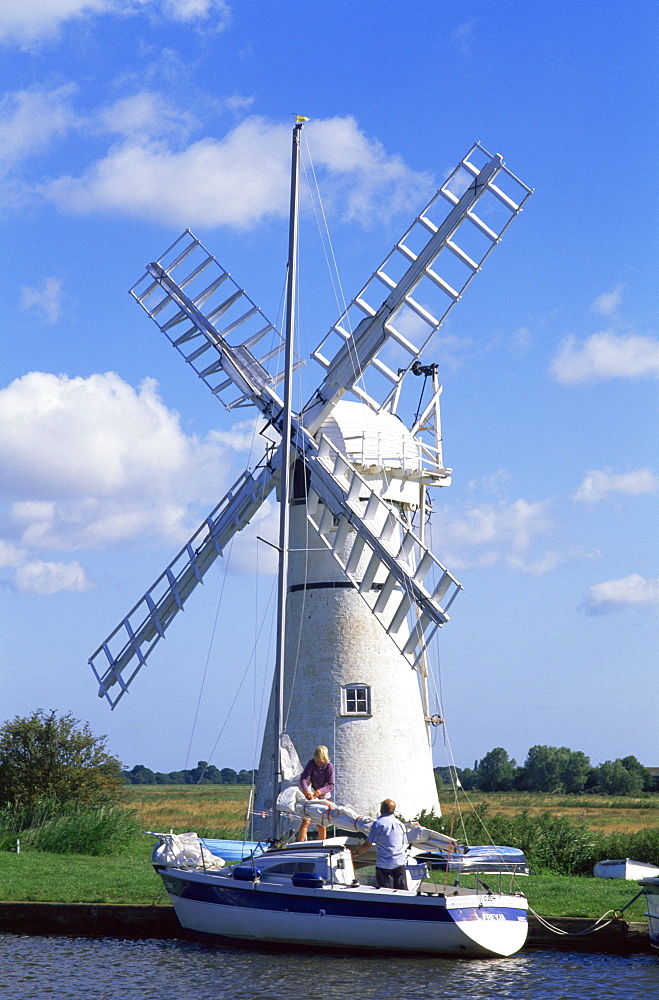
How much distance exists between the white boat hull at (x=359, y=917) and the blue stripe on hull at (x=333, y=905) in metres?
0.01

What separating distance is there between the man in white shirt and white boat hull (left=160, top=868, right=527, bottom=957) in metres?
0.34

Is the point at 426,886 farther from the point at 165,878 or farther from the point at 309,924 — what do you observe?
the point at 165,878

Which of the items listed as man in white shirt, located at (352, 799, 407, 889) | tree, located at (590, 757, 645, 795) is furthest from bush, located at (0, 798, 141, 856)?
tree, located at (590, 757, 645, 795)

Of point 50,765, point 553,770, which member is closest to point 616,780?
point 553,770

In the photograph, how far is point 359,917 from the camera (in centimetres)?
1520

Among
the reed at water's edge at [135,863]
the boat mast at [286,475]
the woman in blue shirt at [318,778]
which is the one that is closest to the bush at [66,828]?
the reed at water's edge at [135,863]

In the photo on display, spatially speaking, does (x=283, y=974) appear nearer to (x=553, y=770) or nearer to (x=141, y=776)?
(x=553, y=770)

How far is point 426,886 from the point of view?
54.4 feet

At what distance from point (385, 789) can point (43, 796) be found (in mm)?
7399

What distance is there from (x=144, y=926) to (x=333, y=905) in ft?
9.68

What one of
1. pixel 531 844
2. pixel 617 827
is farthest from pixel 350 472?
pixel 617 827

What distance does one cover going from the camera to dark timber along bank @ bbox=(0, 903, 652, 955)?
1516cm

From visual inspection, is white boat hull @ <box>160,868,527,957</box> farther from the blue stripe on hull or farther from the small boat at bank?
the small boat at bank

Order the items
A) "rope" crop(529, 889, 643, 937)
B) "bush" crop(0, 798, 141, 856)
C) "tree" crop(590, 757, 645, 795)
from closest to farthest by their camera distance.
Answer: "rope" crop(529, 889, 643, 937) → "bush" crop(0, 798, 141, 856) → "tree" crop(590, 757, 645, 795)
